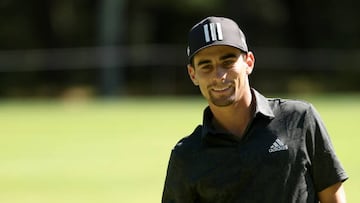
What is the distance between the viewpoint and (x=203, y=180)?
4523 millimetres

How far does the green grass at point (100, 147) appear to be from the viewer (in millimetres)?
11398

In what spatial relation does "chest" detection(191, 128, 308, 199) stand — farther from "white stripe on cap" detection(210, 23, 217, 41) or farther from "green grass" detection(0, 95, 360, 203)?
"green grass" detection(0, 95, 360, 203)

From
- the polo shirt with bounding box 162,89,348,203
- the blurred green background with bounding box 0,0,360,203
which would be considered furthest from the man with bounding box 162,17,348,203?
the blurred green background with bounding box 0,0,360,203

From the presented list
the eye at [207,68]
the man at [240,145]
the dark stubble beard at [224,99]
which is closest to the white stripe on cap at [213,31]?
the man at [240,145]

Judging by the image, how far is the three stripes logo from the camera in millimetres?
4402

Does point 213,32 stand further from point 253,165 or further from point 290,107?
point 253,165

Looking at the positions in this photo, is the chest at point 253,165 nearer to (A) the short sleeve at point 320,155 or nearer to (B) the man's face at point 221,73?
(A) the short sleeve at point 320,155

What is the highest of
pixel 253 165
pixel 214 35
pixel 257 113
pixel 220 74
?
pixel 214 35

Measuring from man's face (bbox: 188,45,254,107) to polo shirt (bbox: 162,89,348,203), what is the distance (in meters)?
0.15

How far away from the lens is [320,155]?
14.9ft

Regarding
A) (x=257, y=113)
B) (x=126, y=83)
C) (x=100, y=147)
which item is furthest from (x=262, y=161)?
(x=126, y=83)

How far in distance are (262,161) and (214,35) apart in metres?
0.61

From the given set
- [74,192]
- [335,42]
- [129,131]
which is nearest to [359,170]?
[74,192]

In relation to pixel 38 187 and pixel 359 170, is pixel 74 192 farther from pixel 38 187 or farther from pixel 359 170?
pixel 359 170
